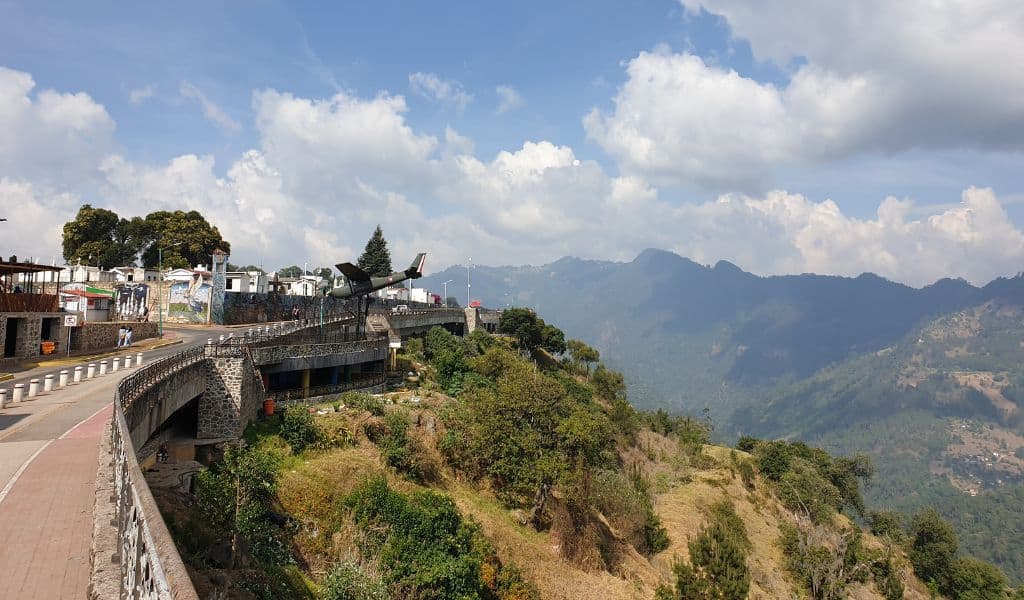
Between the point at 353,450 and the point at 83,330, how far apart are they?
2522 centimetres

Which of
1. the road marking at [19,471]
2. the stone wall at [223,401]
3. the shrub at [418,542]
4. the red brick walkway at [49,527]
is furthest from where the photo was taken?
the stone wall at [223,401]

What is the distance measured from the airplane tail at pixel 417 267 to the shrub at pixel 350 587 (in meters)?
30.2

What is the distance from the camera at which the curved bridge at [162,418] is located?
6030 mm

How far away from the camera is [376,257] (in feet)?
367

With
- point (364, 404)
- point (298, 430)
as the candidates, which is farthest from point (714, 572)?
point (298, 430)

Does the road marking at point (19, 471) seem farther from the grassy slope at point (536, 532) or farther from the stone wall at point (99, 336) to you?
the stone wall at point (99, 336)

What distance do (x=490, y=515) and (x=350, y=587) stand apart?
15.0m

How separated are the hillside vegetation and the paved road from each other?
12.1ft

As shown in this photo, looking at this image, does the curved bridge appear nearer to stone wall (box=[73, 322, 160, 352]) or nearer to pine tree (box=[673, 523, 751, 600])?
stone wall (box=[73, 322, 160, 352])

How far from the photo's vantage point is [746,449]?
292ft

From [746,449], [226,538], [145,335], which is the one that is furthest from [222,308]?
[746,449]

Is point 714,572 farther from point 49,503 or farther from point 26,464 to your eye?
point 26,464

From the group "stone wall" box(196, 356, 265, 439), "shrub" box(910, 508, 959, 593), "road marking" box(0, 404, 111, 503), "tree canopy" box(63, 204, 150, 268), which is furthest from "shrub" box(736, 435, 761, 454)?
"tree canopy" box(63, 204, 150, 268)

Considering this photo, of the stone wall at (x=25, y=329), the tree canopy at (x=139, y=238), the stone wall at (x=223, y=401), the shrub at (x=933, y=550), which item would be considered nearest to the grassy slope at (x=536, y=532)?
the stone wall at (x=223, y=401)
